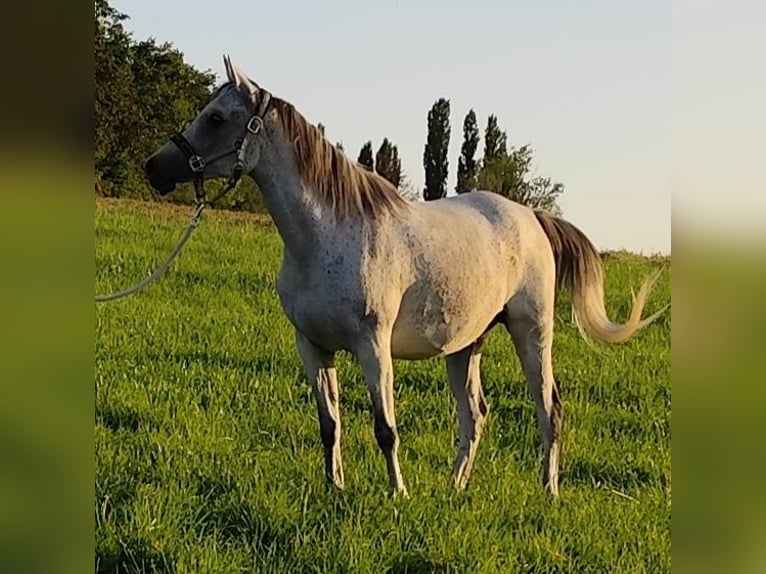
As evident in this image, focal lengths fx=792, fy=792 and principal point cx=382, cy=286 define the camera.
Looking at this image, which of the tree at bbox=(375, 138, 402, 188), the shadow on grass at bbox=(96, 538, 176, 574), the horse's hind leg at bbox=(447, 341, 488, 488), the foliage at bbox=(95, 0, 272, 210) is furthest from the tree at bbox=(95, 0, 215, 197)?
the shadow on grass at bbox=(96, 538, 176, 574)

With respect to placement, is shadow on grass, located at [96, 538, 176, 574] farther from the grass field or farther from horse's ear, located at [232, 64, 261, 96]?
horse's ear, located at [232, 64, 261, 96]

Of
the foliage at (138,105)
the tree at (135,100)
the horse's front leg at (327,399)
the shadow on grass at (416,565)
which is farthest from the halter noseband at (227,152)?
the tree at (135,100)

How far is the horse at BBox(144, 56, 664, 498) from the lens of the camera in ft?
11.5

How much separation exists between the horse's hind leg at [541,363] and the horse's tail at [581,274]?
358mm

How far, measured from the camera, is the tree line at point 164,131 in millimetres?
13273

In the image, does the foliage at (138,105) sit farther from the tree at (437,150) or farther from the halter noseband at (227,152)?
the halter noseband at (227,152)

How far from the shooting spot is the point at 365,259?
12.1ft

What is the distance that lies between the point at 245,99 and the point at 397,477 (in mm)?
1927

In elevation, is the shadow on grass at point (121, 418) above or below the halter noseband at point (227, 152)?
below

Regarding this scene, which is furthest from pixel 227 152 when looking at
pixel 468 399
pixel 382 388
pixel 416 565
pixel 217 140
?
pixel 468 399

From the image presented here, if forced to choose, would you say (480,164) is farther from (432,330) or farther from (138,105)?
(432,330)
